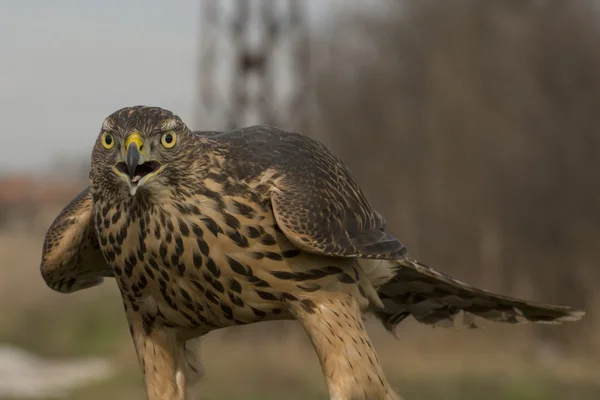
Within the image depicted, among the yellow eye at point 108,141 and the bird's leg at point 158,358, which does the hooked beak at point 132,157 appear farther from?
the bird's leg at point 158,358

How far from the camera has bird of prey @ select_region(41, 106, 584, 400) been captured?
392 cm

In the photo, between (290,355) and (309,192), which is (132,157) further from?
(290,355)

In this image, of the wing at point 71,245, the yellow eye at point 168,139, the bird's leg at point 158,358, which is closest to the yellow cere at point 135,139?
the yellow eye at point 168,139

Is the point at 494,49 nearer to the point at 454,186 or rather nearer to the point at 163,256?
the point at 454,186

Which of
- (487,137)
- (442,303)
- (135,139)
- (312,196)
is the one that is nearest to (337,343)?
(312,196)

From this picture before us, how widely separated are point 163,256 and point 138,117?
22.7 inches

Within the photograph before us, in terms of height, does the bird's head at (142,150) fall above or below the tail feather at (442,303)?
above

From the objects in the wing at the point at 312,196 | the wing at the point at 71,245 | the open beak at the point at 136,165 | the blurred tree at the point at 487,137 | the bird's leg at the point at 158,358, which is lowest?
the blurred tree at the point at 487,137

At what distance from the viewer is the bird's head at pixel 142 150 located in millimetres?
3748

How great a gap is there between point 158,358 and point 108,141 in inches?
45.7

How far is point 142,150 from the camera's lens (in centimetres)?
376

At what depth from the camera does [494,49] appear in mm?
23719

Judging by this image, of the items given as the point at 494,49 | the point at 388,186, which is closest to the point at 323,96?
the point at 388,186

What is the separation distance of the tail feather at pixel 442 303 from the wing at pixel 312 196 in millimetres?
239
